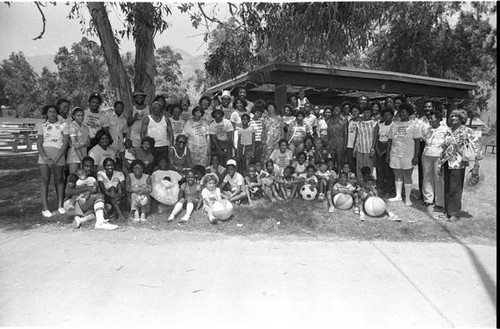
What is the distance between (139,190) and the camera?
5.89m

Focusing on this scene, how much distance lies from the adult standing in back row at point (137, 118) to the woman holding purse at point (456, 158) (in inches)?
201

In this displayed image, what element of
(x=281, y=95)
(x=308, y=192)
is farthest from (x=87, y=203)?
(x=281, y=95)

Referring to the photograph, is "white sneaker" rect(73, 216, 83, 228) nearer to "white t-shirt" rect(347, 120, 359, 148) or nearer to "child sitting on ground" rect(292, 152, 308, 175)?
"child sitting on ground" rect(292, 152, 308, 175)

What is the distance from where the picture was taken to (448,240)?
17.3ft

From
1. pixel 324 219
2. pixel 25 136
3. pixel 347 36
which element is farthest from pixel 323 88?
pixel 25 136

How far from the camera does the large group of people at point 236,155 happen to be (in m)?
5.94

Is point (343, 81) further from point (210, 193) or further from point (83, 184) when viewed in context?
point (83, 184)

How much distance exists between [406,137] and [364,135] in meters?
0.72

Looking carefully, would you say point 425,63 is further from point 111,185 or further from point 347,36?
point 111,185

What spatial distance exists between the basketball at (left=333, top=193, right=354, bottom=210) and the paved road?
127cm

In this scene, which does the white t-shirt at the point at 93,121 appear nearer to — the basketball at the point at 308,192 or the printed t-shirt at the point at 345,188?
the basketball at the point at 308,192

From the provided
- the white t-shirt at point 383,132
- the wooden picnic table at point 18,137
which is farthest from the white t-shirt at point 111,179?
the wooden picnic table at point 18,137

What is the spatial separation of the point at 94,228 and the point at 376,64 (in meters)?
20.8

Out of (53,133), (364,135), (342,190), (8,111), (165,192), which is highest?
(8,111)
